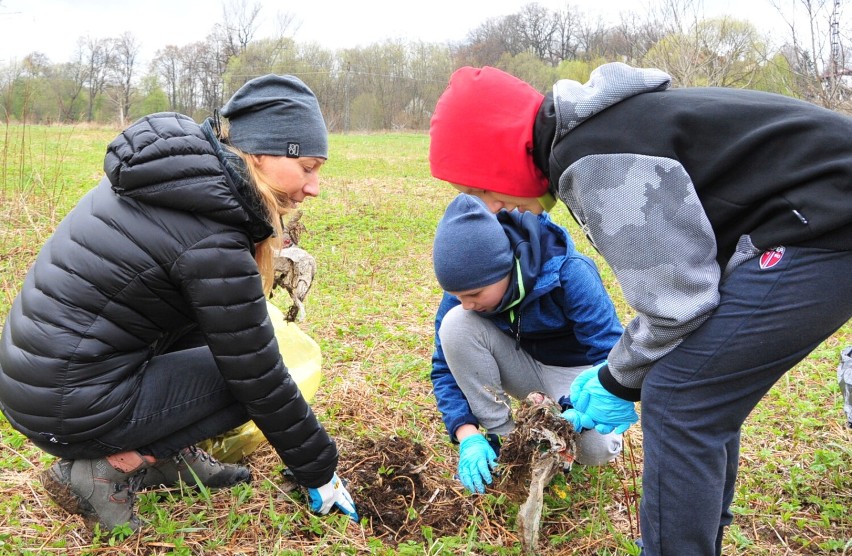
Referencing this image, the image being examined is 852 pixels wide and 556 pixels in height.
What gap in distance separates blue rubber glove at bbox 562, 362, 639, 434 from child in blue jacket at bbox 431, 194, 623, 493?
261mm

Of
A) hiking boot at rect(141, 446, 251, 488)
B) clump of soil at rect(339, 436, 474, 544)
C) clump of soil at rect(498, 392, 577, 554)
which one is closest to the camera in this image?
clump of soil at rect(498, 392, 577, 554)

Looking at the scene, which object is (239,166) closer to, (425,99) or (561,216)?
(561,216)

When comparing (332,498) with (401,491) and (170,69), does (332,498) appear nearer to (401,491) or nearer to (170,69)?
(401,491)

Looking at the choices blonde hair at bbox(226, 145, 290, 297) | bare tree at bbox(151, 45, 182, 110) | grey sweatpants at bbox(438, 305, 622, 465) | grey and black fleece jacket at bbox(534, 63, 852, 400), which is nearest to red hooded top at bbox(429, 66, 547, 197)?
grey and black fleece jacket at bbox(534, 63, 852, 400)

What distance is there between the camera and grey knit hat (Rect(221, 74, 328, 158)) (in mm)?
1941

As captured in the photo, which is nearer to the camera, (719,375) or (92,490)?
(719,375)

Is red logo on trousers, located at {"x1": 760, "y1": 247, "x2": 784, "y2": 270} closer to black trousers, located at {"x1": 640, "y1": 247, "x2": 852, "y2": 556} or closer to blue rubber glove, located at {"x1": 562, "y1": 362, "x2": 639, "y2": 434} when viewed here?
black trousers, located at {"x1": 640, "y1": 247, "x2": 852, "y2": 556}

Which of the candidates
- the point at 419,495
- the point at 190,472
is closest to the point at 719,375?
the point at 419,495

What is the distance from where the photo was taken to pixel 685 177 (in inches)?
52.6

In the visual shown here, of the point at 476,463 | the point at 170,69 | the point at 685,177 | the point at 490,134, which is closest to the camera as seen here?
the point at 685,177

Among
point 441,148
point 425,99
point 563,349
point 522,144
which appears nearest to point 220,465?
point 563,349

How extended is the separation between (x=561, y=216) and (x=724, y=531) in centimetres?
647

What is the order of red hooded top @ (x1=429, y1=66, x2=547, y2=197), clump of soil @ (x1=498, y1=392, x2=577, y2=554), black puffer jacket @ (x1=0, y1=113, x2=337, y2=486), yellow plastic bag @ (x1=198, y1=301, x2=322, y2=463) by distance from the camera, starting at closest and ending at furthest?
red hooded top @ (x1=429, y1=66, x2=547, y2=197) < black puffer jacket @ (x1=0, y1=113, x2=337, y2=486) < clump of soil @ (x1=498, y1=392, x2=577, y2=554) < yellow plastic bag @ (x1=198, y1=301, x2=322, y2=463)

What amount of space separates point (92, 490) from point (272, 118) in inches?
47.0
